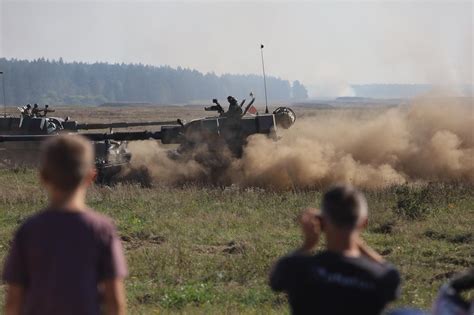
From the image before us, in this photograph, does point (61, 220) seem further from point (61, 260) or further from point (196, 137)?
point (196, 137)

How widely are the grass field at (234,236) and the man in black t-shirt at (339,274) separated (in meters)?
4.03

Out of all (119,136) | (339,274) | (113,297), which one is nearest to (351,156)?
(119,136)

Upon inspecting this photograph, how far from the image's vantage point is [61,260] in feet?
12.1

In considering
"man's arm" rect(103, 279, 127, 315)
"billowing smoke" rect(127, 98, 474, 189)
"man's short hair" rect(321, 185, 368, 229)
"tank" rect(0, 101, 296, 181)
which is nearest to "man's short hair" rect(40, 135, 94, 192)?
"man's arm" rect(103, 279, 127, 315)

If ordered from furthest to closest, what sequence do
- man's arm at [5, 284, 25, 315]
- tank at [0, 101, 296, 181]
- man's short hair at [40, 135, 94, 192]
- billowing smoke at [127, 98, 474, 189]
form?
tank at [0, 101, 296, 181] → billowing smoke at [127, 98, 474, 189] → man's arm at [5, 284, 25, 315] → man's short hair at [40, 135, 94, 192]

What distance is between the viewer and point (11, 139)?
874 inches

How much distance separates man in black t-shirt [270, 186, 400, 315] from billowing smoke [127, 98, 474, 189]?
15.8m

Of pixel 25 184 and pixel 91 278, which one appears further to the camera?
pixel 25 184

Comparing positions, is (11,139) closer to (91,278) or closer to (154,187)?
(154,187)

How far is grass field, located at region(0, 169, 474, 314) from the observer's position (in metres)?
8.66

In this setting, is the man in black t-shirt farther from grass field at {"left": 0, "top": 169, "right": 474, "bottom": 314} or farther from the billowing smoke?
the billowing smoke

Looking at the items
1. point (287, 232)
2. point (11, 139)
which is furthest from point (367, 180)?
point (11, 139)

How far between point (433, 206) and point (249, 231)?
4423 millimetres

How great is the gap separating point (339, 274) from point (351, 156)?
1810 centimetres
